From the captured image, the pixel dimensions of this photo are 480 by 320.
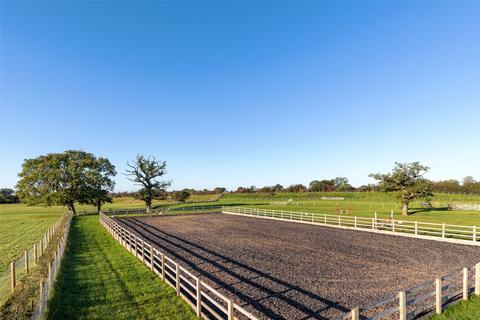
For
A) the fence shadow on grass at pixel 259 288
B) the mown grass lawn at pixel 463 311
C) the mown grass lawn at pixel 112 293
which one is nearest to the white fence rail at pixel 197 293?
the mown grass lawn at pixel 112 293

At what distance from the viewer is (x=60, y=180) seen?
164ft

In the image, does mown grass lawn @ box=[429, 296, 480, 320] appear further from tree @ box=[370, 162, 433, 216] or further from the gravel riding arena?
tree @ box=[370, 162, 433, 216]

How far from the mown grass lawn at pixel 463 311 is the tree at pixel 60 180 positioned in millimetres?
54078

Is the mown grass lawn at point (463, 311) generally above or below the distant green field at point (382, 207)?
above

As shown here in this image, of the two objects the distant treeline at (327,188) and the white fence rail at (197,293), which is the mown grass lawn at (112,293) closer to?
the white fence rail at (197,293)

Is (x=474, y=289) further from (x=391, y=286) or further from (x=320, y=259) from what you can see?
(x=320, y=259)

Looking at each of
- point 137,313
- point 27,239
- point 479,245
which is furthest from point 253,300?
point 27,239

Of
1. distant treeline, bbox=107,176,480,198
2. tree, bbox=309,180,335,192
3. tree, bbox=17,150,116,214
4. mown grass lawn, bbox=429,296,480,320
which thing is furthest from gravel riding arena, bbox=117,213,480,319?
tree, bbox=309,180,335,192

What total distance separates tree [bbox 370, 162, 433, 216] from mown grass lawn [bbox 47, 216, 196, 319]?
3827cm

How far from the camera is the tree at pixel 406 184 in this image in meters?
39.1

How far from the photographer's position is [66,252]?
58.6ft

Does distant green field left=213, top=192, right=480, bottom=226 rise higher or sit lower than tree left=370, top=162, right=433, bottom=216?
lower

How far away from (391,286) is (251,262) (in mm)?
6380

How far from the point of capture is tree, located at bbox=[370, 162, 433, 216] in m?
39.1
